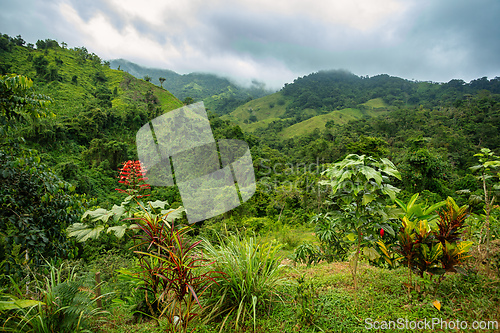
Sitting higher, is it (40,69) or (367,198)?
(40,69)

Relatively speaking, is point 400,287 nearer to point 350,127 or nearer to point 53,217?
point 53,217

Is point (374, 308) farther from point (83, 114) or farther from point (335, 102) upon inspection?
point (335, 102)

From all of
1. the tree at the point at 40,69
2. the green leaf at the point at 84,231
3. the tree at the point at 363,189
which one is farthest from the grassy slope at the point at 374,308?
the tree at the point at 40,69

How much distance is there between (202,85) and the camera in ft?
286

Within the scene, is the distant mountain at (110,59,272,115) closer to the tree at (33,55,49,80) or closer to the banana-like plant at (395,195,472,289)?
the tree at (33,55,49,80)

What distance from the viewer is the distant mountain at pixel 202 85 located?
69.6 metres

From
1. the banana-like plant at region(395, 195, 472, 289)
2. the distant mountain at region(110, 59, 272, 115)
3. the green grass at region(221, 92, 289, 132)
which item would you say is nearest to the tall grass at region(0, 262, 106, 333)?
the banana-like plant at region(395, 195, 472, 289)

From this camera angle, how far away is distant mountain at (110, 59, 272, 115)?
69.6 meters

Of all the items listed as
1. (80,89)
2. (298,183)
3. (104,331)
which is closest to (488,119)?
(298,183)

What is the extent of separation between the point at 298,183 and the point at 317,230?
35.4 feet

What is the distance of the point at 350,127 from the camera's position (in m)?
33.7

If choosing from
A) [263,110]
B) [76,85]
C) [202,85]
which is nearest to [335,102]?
[263,110]

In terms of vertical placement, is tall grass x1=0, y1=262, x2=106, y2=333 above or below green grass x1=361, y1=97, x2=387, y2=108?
below

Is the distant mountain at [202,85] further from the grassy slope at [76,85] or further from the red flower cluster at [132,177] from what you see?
the red flower cluster at [132,177]
